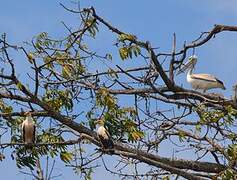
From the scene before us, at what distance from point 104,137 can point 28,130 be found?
3.91 feet

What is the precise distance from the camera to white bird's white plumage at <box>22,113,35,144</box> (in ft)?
35.2

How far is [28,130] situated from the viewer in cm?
1084

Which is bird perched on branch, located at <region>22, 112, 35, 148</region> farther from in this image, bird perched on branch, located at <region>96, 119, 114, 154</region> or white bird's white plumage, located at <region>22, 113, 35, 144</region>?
bird perched on branch, located at <region>96, 119, 114, 154</region>

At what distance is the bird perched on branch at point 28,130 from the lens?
10.7 meters

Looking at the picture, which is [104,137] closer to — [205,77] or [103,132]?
[103,132]

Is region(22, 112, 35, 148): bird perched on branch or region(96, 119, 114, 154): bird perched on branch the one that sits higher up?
region(22, 112, 35, 148): bird perched on branch

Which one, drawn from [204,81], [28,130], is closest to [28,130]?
[28,130]

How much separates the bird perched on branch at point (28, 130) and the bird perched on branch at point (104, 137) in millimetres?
997

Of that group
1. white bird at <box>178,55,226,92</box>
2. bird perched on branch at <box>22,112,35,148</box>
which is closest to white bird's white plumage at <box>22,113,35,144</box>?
bird perched on branch at <box>22,112,35,148</box>

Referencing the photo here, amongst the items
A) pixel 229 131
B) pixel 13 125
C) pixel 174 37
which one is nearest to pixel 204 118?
pixel 229 131

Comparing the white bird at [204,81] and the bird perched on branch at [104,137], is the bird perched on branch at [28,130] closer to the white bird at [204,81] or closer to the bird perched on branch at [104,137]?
the bird perched on branch at [104,137]

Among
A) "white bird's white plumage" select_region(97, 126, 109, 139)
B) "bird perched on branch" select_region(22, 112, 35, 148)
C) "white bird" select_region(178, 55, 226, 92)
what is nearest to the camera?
"white bird's white plumage" select_region(97, 126, 109, 139)

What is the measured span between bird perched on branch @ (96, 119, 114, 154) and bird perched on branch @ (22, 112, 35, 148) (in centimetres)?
100

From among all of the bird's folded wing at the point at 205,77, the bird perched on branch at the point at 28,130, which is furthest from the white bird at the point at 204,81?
the bird perched on branch at the point at 28,130
